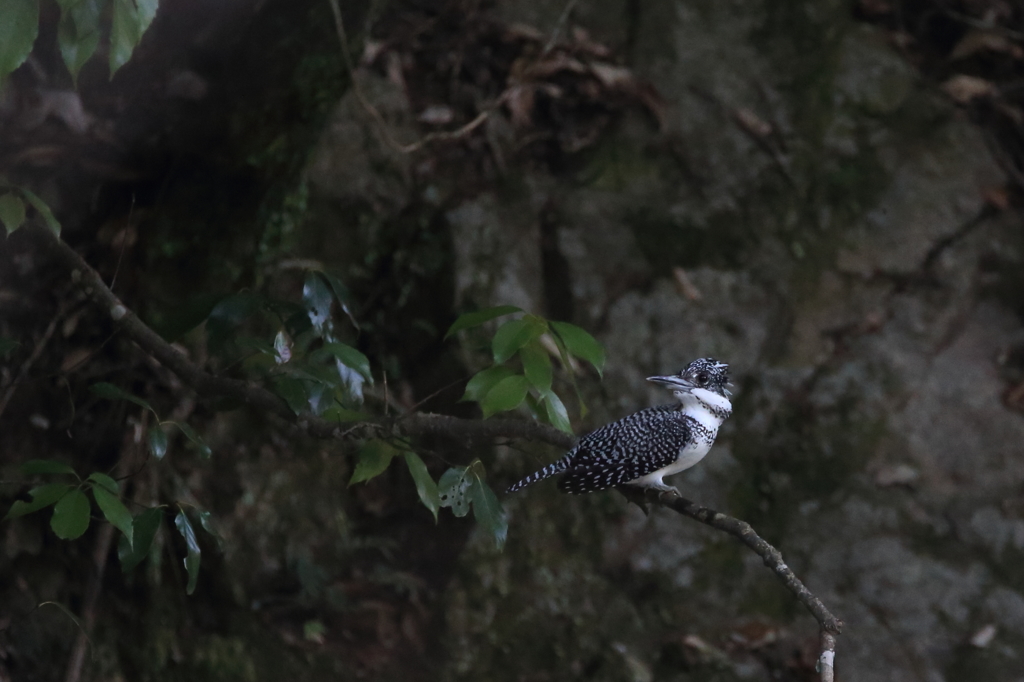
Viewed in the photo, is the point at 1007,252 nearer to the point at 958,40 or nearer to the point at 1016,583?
the point at 958,40

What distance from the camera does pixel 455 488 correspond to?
2568 millimetres

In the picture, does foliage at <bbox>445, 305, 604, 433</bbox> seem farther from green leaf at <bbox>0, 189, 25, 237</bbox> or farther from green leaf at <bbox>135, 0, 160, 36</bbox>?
green leaf at <bbox>0, 189, 25, 237</bbox>

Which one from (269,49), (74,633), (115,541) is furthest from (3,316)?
(269,49)

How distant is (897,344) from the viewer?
16.2 ft

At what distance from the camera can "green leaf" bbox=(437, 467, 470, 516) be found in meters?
2.55

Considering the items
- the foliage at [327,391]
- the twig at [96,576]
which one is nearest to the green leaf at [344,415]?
the foliage at [327,391]

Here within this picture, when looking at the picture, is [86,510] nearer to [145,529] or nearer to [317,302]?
[145,529]

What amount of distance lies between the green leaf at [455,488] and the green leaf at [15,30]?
1.27 metres

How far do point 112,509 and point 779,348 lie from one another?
3321mm

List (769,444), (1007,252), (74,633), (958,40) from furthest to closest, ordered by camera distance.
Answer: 1. (958,40)
2. (1007,252)
3. (769,444)
4. (74,633)

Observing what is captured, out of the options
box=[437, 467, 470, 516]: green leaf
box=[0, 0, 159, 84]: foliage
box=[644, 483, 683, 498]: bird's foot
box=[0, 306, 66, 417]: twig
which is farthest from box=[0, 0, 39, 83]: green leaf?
box=[644, 483, 683, 498]: bird's foot

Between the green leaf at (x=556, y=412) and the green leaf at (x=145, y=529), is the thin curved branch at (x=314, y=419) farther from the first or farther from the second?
the green leaf at (x=145, y=529)

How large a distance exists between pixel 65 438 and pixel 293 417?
156 cm

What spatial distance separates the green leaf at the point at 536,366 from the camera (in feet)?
7.71
